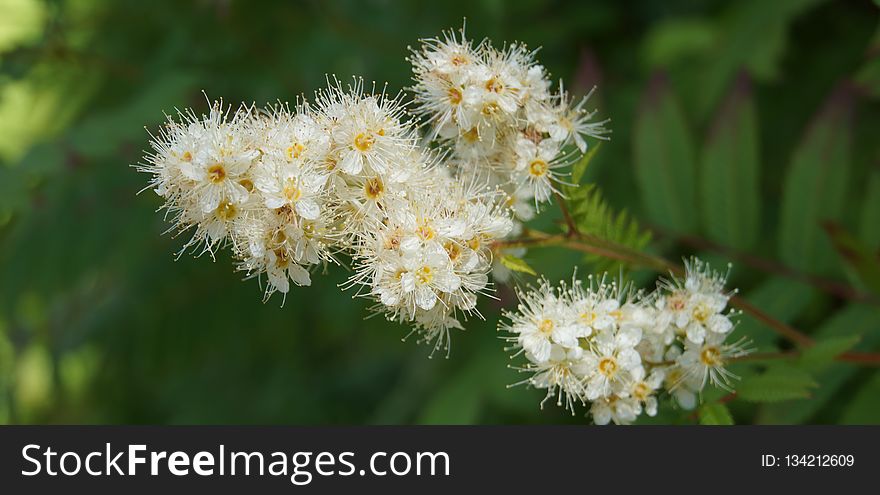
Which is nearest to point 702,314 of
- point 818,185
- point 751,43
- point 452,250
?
point 452,250

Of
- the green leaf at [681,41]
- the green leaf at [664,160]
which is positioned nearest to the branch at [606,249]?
the green leaf at [664,160]

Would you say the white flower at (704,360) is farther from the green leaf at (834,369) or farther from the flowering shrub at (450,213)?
the green leaf at (834,369)

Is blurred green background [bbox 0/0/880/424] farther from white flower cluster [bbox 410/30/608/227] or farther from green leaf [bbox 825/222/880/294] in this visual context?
white flower cluster [bbox 410/30/608/227]

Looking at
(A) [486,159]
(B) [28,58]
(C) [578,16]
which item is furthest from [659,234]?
(B) [28,58]

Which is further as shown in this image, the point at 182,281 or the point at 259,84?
the point at 182,281

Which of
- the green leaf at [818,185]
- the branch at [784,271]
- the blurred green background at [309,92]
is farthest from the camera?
the blurred green background at [309,92]

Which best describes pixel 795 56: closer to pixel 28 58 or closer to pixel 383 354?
pixel 383 354
